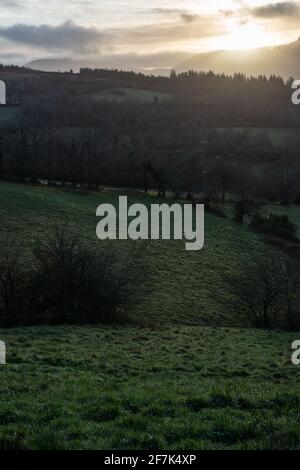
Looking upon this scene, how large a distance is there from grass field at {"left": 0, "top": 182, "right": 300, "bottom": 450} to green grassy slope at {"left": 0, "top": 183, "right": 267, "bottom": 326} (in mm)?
203

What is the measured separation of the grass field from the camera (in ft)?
31.9

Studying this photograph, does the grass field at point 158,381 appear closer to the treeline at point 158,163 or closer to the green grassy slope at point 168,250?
the green grassy slope at point 168,250

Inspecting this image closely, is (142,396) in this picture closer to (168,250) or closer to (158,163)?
(168,250)

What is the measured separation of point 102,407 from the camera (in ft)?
37.9

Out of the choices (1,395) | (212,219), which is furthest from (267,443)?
(212,219)

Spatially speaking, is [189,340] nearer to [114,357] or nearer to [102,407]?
[114,357]

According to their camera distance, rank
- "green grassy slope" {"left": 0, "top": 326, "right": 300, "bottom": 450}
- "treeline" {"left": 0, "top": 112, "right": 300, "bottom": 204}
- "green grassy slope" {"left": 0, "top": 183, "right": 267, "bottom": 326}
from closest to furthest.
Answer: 1. "green grassy slope" {"left": 0, "top": 326, "right": 300, "bottom": 450}
2. "green grassy slope" {"left": 0, "top": 183, "right": 267, "bottom": 326}
3. "treeline" {"left": 0, "top": 112, "right": 300, "bottom": 204}

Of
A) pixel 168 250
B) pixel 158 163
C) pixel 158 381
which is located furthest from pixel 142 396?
pixel 158 163

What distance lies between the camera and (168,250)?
2131 inches

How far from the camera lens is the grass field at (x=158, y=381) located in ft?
31.9

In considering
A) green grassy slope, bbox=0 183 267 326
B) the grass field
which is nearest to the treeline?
green grassy slope, bbox=0 183 267 326

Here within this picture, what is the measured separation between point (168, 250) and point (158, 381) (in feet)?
124

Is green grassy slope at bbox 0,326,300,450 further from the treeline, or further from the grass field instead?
the treeline

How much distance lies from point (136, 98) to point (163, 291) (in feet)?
469
